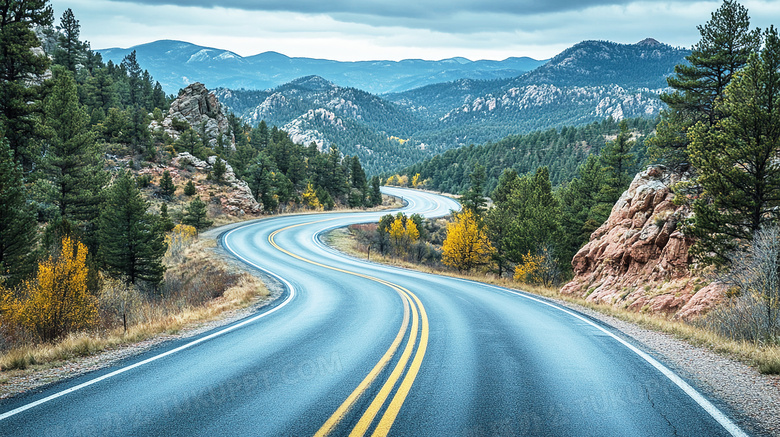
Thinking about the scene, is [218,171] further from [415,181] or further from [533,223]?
[415,181]

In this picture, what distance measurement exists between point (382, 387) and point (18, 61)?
25.3 metres

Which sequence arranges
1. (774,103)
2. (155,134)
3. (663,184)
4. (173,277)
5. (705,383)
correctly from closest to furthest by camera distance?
(705,383) → (774,103) → (663,184) → (173,277) → (155,134)

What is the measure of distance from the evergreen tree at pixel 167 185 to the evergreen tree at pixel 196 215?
7325 millimetres

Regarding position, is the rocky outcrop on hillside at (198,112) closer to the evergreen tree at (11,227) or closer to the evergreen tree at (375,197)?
the evergreen tree at (375,197)

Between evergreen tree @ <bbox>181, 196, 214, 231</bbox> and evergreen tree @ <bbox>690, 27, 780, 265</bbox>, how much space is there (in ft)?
108

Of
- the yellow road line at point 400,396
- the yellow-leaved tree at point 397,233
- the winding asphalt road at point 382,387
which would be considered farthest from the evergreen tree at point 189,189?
the yellow road line at point 400,396

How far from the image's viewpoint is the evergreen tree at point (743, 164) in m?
11.4

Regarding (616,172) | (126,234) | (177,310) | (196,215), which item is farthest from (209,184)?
(616,172)

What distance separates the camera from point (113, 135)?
4306cm

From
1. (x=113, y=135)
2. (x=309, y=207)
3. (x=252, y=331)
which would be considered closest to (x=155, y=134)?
(x=113, y=135)

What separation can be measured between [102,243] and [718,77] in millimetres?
31947

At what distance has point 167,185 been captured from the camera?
39000 millimetres

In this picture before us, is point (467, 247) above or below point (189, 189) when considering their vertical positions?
below

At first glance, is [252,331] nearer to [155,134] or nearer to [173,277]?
[173,277]
